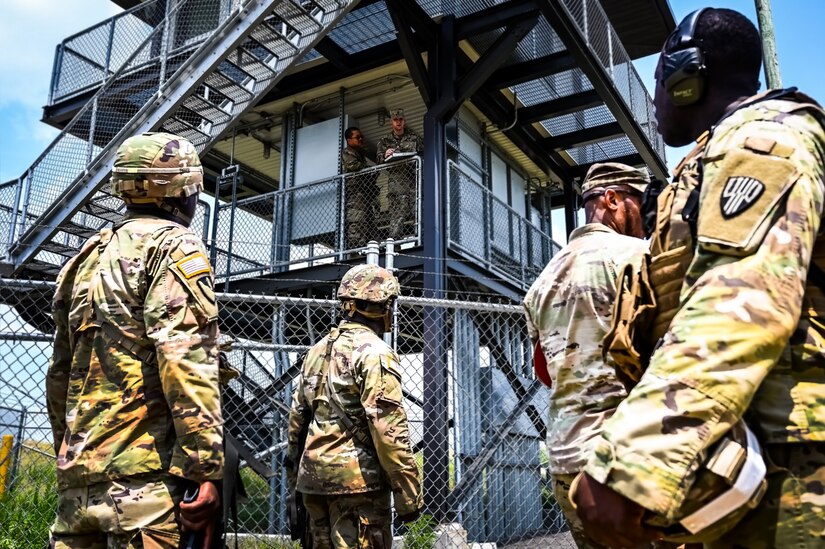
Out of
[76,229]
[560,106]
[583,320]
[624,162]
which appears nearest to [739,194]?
[583,320]

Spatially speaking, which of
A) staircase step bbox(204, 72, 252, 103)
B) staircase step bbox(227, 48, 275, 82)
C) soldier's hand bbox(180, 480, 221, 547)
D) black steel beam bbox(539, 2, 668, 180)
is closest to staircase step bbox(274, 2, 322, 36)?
staircase step bbox(227, 48, 275, 82)

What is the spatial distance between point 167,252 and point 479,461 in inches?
142

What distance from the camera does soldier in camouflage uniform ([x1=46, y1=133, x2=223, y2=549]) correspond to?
2234mm

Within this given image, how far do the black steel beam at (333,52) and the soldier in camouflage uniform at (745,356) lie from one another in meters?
8.97

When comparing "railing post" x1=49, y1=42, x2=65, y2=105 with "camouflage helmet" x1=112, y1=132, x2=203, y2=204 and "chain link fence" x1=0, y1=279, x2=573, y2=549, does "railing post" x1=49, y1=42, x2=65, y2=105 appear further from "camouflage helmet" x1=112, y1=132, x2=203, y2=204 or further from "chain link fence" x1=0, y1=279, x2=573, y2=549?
"camouflage helmet" x1=112, y1=132, x2=203, y2=204

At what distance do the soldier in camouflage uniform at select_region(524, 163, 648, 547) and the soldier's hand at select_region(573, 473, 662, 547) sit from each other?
49.6 inches

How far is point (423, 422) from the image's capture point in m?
6.53

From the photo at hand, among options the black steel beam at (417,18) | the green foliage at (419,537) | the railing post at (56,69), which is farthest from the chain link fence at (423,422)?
the railing post at (56,69)

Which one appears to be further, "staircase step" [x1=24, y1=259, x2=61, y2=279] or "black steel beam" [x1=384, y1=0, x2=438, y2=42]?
"staircase step" [x1=24, y1=259, x2=61, y2=279]

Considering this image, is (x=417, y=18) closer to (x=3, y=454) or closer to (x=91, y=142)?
(x=91, y=142)

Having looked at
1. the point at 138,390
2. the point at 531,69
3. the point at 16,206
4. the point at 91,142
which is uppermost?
the point at 531,69

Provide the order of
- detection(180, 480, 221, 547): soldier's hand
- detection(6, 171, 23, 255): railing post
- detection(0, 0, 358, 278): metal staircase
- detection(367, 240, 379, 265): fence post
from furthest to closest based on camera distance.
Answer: detection(6, 171, 23, 255): railing post
detection(0, 0, 358, 278): metal staircase
detection(367, 240, 379, 265): fence post
detection(180, 480, 221, 547): soldier's hand

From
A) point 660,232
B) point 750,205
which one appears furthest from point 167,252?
point 750,205

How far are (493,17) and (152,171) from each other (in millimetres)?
7066
